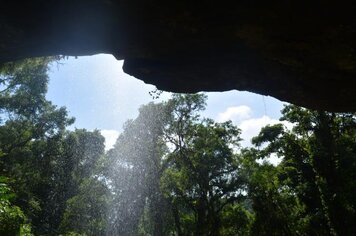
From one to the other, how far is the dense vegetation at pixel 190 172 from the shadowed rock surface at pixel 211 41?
6725mm

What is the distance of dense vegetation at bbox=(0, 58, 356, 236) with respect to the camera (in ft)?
77.0

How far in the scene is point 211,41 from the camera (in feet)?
31.3

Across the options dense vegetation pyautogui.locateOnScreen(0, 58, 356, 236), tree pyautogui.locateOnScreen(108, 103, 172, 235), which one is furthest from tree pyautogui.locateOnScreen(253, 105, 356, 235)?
tree pyautogui.locateOnScreen(108, 103, 172, 235)

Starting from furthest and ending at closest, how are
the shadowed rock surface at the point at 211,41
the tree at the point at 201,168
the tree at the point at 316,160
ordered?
the tree at the point at 201,168 → the tree at the point at 316,160 → the shadowed rock surface at the point at 211,41

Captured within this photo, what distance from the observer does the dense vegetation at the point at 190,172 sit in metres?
23.5

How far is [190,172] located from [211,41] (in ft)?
75.4

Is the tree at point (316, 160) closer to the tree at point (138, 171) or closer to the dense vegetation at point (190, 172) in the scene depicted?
the dense vegetation at point (190, 172)

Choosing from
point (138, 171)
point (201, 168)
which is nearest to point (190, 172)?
point (201, 168)

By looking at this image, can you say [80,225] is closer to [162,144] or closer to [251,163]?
[162,144]

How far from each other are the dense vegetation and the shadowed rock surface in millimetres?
6725

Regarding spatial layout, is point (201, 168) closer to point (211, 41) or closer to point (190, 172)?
point (190, 172)

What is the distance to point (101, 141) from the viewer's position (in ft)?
190

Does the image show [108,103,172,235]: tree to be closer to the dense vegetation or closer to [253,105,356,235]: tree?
the dense vegetation

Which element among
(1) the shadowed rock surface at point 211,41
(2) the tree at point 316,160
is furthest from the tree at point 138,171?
(1) the shadowed rock surface at point 211,41
